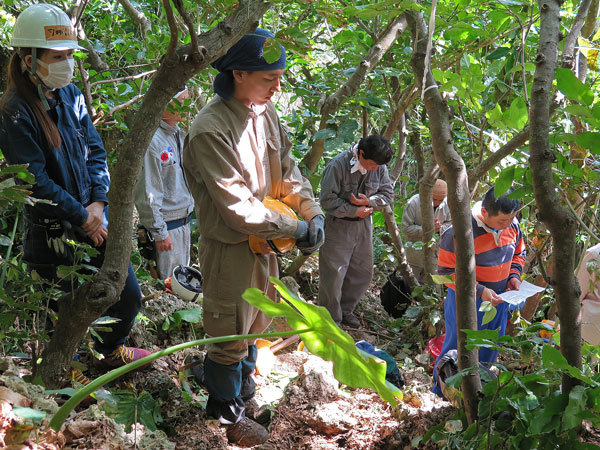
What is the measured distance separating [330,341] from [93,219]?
186cm

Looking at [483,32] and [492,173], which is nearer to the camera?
[483,32]

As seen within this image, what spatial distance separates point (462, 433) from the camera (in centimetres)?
216

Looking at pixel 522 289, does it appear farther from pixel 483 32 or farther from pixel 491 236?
pixel 483 32

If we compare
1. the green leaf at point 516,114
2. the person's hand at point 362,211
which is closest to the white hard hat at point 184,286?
the person's hand at point 362,211

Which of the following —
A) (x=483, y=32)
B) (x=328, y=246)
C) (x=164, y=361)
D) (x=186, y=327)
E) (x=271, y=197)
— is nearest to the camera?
(x=483, y=32)

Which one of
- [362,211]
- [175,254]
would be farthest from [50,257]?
[362,211]

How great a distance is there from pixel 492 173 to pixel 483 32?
A: 138 centimetres

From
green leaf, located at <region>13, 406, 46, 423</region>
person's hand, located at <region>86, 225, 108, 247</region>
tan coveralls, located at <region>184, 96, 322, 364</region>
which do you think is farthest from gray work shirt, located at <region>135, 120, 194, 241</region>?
green leaf, located at <region>13, 406, 46, 423</region>

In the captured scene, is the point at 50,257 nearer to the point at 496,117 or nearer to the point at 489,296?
the point at 496,117

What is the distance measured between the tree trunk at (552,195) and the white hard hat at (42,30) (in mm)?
2060

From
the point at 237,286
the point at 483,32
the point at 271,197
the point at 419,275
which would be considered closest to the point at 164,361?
the point at 237,286

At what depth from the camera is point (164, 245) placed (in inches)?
167

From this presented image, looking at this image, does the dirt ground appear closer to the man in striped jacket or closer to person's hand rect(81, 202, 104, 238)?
the man in striped jacket

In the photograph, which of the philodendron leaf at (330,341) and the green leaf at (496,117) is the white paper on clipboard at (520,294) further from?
the philodendron leaf at (330,341)
